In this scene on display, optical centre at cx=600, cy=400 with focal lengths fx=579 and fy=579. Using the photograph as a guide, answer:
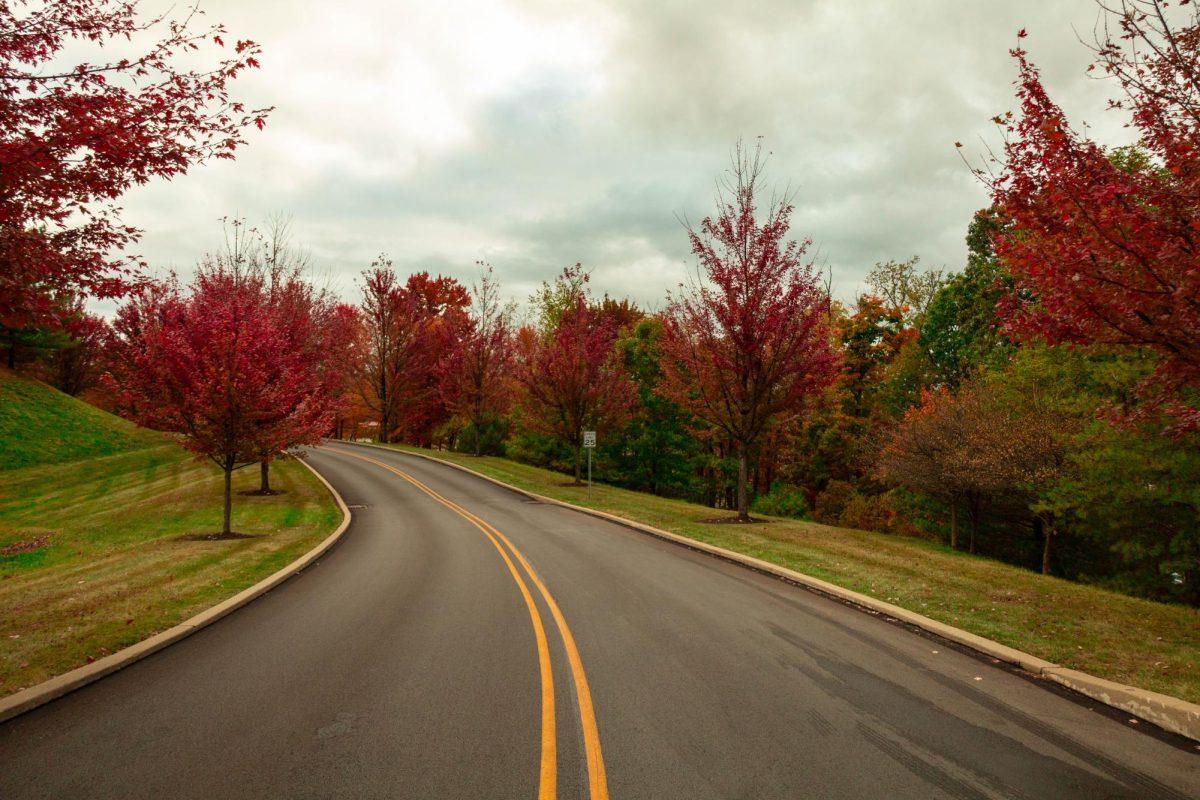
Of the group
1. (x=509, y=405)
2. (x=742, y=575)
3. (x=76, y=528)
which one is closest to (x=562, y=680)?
(x=742, y=575)

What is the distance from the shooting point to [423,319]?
46.2 m

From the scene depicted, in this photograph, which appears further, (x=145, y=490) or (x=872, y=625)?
(x=145, y=490)

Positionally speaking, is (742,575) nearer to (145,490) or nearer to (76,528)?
(76,528)

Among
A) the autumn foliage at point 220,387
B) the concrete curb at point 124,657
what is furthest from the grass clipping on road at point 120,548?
the autumn foliage at point 220,387

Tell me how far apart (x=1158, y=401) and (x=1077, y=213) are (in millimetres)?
2442

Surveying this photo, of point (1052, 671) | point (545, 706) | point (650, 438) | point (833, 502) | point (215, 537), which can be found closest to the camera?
point (545, 706)

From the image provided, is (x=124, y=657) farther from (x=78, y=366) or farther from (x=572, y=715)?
(x=78, y=366)

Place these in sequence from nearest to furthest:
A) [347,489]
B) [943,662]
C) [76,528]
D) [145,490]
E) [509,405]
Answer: [943,662] → [76,528] → [145,490] → [347,489] → [509,405]

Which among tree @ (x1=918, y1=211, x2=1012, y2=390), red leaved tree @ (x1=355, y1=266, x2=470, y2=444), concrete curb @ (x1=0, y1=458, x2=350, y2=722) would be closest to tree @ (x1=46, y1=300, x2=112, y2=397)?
red leaved tree @ (x1=355, y1=266, x2=470, y2=444)

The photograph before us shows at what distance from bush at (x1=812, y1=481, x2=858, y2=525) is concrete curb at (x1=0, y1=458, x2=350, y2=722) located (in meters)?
28.4

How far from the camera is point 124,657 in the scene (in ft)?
20.1

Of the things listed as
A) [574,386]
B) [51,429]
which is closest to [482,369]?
[574,386]

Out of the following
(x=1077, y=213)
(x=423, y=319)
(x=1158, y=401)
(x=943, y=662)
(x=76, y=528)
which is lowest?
(x=76, y=528)

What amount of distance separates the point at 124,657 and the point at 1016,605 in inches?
455
